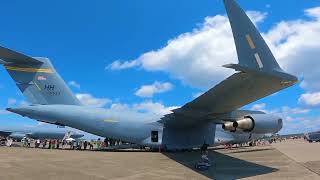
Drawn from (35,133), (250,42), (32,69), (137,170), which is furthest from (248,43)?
(35,133)

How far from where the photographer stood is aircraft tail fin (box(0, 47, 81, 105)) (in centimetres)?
2028

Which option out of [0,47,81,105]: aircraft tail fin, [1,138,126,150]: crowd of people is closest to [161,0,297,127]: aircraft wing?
[0,47,81,105]: aircraft tail fin

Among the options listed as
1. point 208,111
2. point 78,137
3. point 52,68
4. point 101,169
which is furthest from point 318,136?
point 101,169

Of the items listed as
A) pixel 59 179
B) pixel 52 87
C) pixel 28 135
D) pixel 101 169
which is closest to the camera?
pixel 59 179

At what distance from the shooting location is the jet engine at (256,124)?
1631 cm

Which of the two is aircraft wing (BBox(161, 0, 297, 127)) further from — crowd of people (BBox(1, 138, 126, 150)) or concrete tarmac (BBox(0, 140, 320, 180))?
crowd of people (BBox(1, 138, 126, 150))

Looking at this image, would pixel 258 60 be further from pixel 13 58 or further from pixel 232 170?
pixel 13 58

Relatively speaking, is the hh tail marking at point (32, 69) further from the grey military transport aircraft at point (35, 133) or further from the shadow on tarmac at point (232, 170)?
the grey military transport aircraft at point (35, 133)

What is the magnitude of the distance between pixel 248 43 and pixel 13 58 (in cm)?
1332

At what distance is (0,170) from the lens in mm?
11922

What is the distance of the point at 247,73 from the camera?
11688 mm

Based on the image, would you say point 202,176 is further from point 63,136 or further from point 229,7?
point 63,136

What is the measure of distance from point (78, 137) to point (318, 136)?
119 ft

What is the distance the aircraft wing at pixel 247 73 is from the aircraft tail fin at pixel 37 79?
8.77m
